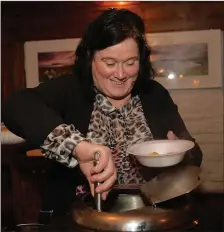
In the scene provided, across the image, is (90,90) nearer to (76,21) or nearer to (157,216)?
(76,21)

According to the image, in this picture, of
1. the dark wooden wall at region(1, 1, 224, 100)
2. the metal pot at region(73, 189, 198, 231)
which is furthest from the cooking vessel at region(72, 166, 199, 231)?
the dark wooden wall at region(1, 1, 224, 100)

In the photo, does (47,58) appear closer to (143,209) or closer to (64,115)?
(64,115)

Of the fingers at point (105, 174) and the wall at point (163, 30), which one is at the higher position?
the wall at point (163, 30)

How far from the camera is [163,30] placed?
0.68 metres

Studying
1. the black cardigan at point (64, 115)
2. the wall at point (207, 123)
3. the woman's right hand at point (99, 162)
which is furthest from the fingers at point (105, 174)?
the wall at point (207, 123)

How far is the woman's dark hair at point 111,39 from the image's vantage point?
1.99ft

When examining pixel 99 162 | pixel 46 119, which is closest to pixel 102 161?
pixel 99 162

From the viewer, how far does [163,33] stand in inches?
26.7

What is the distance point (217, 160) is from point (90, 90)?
0.82 ft

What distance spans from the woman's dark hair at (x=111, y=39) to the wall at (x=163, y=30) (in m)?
0.05

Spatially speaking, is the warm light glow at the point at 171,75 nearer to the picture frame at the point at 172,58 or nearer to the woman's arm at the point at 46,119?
the picture frame at the point at 172,58

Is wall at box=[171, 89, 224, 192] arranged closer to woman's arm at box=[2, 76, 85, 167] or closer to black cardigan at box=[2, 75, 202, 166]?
black cardigan at box=[2, 75, 202, 166]

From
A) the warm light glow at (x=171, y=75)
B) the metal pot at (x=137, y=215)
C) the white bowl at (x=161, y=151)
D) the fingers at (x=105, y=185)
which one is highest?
the warm light glow at (x=171, y=75)

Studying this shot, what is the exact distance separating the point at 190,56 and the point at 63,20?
23 centimetres
